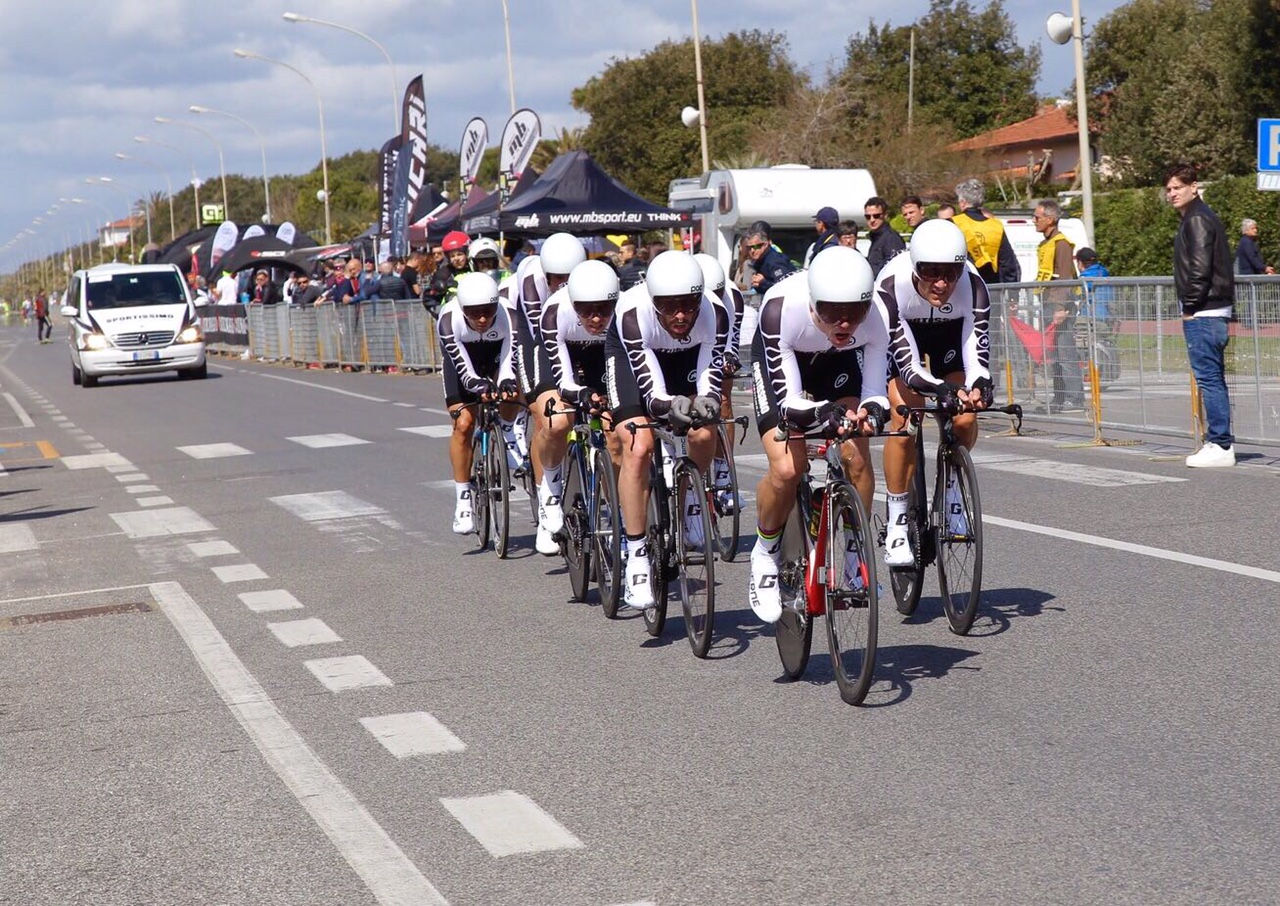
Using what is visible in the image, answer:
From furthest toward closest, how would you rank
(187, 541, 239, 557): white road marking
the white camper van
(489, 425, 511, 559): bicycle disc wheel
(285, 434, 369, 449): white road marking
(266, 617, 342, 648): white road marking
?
the white camper van → (285, 434, 369, 449): white road marking → (187, 541, 239, 557): white road marking → (489, 425, 511, 559): bicycle disc wheel → (266, 617, 342, 648): white road marking

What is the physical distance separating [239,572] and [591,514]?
2840 millimetres

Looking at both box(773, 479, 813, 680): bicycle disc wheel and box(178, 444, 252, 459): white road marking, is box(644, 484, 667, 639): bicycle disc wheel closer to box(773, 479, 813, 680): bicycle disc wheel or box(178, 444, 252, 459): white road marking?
box(773, 479, 813, 680): bicycle disc wheel

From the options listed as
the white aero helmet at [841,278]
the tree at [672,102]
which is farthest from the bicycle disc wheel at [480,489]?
the tree at [672,102]

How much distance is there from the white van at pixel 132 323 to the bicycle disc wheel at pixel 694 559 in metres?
28.7

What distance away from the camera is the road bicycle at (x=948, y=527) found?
314 inches

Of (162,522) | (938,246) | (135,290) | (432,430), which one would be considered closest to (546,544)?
(938,246)

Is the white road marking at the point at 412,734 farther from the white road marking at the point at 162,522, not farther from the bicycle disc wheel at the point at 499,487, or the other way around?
the white road marking at the point at 162,522

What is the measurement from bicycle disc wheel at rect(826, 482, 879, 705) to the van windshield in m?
30.7

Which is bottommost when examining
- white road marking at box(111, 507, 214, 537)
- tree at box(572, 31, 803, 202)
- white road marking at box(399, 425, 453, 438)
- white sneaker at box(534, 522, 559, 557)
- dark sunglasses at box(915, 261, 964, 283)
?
white road marking at box(111, 507, 214, 537)

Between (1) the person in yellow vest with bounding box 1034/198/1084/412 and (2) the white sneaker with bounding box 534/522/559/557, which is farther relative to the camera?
(1) the person in yellow vest with bounding box 1034/198/1084/412

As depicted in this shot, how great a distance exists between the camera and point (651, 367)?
8.17 meters

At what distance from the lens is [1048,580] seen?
30.8 ft

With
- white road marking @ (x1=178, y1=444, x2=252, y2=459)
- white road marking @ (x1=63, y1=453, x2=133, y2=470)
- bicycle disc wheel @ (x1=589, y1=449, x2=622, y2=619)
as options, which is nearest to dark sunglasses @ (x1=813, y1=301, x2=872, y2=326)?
bicycle disc wheel @ (x1=589, y1=449, x2=622, y2=619)

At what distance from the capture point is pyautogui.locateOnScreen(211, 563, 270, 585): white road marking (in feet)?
35.5
